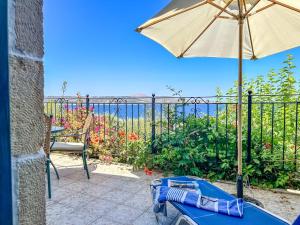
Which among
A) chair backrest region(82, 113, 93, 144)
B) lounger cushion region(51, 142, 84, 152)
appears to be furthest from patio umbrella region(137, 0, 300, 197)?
lounger cushion region(51, 142, 84, 152)

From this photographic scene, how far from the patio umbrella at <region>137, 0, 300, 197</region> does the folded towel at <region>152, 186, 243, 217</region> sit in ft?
1.90

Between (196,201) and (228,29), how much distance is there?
1.98 metres

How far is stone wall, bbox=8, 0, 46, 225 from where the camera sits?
1.79 ft

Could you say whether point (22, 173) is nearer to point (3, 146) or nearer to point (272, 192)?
point (3, 146)

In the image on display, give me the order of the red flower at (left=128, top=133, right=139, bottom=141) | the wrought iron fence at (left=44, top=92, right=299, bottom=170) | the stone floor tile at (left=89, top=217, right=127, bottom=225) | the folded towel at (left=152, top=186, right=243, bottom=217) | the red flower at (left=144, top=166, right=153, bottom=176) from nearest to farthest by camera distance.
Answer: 1. the folded towel at (left=152, top=186, right=243, bottom=217)
2. the stone floor tile at (left=89, top=217, right=127, bottom=225)
3. the wrought iron fence at (left=44, top=92, right=299, bottom=170)
4. the red flower at (left=144, top=166, right=153, bottom=176)
5. the red flower at (left=128, top=133, right=139, bottom=141)

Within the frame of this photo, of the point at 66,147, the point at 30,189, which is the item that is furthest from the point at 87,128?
the point at 30,189

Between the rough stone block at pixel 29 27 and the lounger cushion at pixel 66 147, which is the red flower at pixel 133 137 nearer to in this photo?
the lounger cushion at pixel 66 147

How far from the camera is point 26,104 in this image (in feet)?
1.89

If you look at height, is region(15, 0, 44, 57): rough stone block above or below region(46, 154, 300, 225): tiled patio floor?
above

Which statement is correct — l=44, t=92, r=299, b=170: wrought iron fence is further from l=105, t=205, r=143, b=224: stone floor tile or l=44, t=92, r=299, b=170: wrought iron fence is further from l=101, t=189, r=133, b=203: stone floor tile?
l=105, t=205, r=143, b=224: stone floor tile

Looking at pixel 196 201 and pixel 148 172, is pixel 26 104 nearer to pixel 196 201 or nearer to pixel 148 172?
pixel 196 201

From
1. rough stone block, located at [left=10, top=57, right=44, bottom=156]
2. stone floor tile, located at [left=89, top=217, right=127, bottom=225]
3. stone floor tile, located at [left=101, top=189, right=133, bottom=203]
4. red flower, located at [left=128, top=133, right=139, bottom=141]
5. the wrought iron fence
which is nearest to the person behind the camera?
rough stone block, located at [left=10, top=57, right=44, bottom=156]

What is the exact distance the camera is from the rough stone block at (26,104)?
544 millimetres

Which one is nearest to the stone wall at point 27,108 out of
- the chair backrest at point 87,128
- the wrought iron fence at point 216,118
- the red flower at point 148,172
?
the chair backrest at point 87,128
